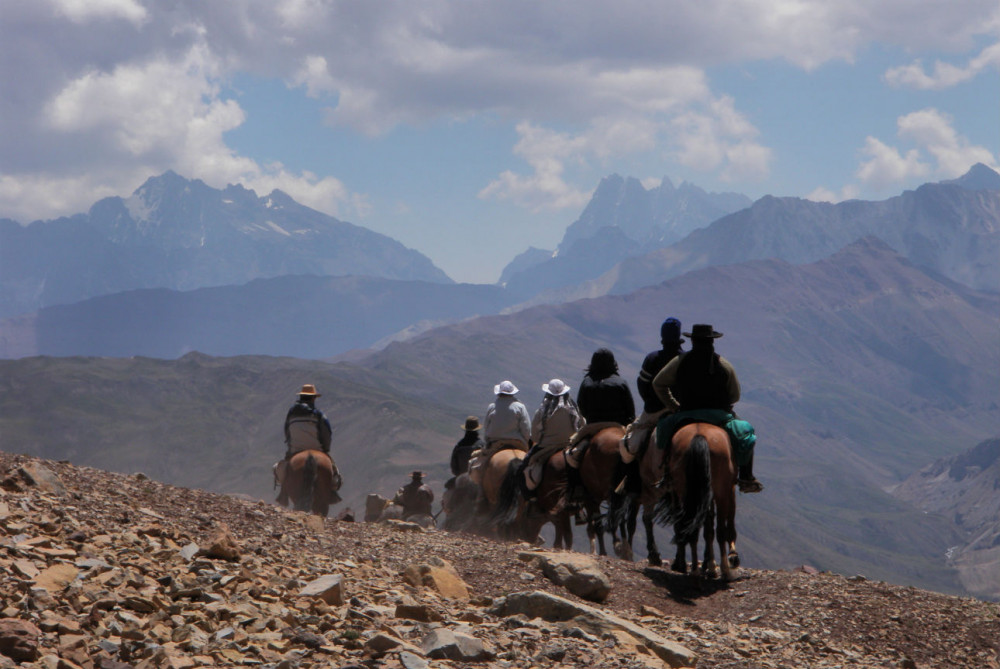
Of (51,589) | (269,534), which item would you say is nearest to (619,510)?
(269,534)

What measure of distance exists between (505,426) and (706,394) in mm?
7068

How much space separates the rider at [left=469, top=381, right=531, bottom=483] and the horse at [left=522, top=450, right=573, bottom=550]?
200 cm

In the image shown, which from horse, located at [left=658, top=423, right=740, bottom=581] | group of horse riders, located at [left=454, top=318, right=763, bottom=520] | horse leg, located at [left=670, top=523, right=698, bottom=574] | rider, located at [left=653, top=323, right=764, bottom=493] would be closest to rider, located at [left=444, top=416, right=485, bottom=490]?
→ group of horse riders, located at [left=454, top=318, right=763, bottom=520]

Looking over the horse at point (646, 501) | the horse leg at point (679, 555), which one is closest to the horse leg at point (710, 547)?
the horse leg at point (679, 555)

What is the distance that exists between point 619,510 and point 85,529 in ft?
23.4

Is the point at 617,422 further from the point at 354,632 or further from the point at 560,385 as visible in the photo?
the point at 354,632

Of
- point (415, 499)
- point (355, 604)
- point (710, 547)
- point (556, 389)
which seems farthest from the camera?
point (415, 499)

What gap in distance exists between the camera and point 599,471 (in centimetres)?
1602

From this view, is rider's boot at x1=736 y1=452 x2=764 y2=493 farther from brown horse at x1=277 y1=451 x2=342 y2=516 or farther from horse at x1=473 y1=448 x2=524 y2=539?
brown horse at x1=277 y1=451 x2=342 y2=516

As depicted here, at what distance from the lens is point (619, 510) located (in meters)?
15.1

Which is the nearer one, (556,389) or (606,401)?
(606,401)

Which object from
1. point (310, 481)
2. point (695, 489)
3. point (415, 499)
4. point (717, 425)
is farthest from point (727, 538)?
point (415, 499)

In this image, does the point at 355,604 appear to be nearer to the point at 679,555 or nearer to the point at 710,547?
the point at 679,555

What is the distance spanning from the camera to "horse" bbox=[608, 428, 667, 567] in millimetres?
13531
